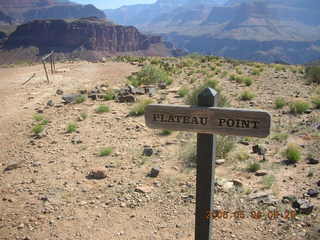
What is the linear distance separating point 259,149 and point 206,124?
15.3 feet

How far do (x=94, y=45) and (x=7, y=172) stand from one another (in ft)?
530

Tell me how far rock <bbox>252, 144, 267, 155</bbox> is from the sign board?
15.0 feet

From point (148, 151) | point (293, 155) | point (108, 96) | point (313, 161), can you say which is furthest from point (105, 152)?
point (108, 96)

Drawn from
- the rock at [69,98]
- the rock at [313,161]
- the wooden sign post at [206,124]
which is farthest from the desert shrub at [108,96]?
→ the wooden sign post at [206,124]

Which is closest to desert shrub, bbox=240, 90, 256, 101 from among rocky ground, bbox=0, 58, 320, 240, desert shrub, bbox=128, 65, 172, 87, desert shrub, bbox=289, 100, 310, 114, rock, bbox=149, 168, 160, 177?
rocky ground, bbox=0, 58, 320, 240

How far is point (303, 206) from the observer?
5.20 meters

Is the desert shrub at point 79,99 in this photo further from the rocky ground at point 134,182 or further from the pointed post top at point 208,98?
the pointed post top at point 208,98

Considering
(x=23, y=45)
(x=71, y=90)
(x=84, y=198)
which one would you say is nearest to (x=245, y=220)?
(x=84, y=198)

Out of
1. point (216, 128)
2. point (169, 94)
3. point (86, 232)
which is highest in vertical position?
point (216, 128)

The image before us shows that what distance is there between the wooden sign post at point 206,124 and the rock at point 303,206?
222cm

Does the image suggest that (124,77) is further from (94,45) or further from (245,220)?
(94,45)

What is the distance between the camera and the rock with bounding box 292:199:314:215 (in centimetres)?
516

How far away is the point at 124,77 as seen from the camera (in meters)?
18.6

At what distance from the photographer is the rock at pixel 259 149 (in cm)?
751
